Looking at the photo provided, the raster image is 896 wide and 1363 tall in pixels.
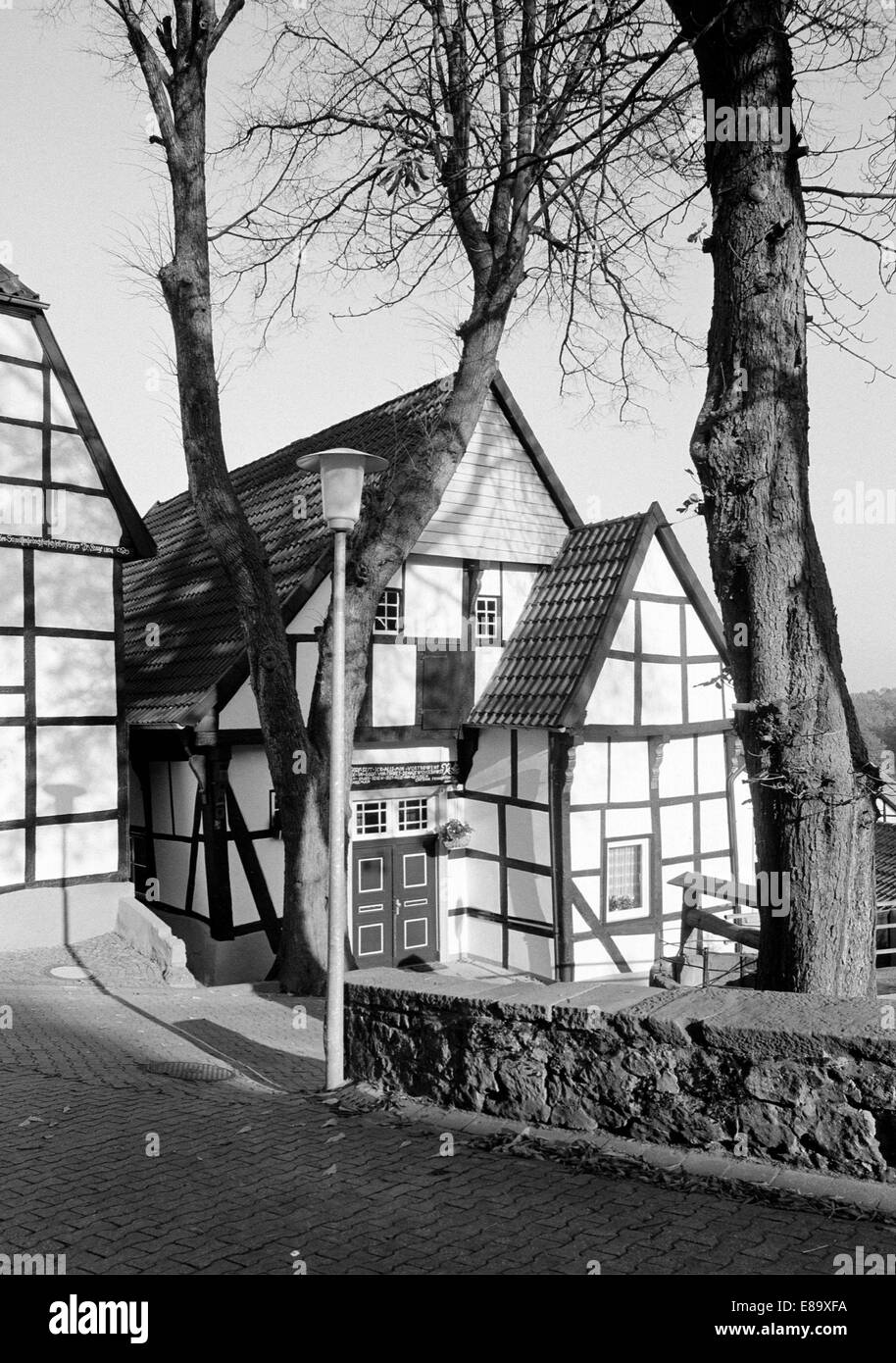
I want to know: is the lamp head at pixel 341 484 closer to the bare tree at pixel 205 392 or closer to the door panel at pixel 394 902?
the bare tree at pixel 205 392

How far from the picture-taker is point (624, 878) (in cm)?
1598

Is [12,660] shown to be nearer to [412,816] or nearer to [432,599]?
[432,599]

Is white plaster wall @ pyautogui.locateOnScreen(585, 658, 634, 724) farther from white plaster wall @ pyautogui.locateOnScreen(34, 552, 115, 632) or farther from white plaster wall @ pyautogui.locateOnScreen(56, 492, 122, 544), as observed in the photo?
white plaster wall @ pyautogui.locateOnScreen(56, 492, 122, 544)

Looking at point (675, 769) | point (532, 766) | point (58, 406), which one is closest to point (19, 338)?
point (58, 406)

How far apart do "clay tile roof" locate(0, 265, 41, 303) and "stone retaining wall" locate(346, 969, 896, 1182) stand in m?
9.59

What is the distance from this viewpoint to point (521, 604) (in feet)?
56.7

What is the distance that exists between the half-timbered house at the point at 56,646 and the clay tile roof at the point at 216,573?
1137mm

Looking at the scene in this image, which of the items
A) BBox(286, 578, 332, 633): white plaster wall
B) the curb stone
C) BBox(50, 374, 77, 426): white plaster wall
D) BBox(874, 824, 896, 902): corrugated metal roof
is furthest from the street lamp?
BBox(874, 824, 896, 902): corrugated metal roof

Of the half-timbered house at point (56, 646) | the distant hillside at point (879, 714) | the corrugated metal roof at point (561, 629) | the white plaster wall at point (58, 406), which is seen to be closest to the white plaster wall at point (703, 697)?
the corrugated metal roof at point (561, 629)

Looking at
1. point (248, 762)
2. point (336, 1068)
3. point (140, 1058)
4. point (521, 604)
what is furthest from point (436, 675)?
point (336, 1068)

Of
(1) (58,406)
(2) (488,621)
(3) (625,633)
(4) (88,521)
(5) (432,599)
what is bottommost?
(3) (625,633)

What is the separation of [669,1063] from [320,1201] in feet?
5.11

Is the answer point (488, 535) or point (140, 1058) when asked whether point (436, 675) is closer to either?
point (488, 535)
